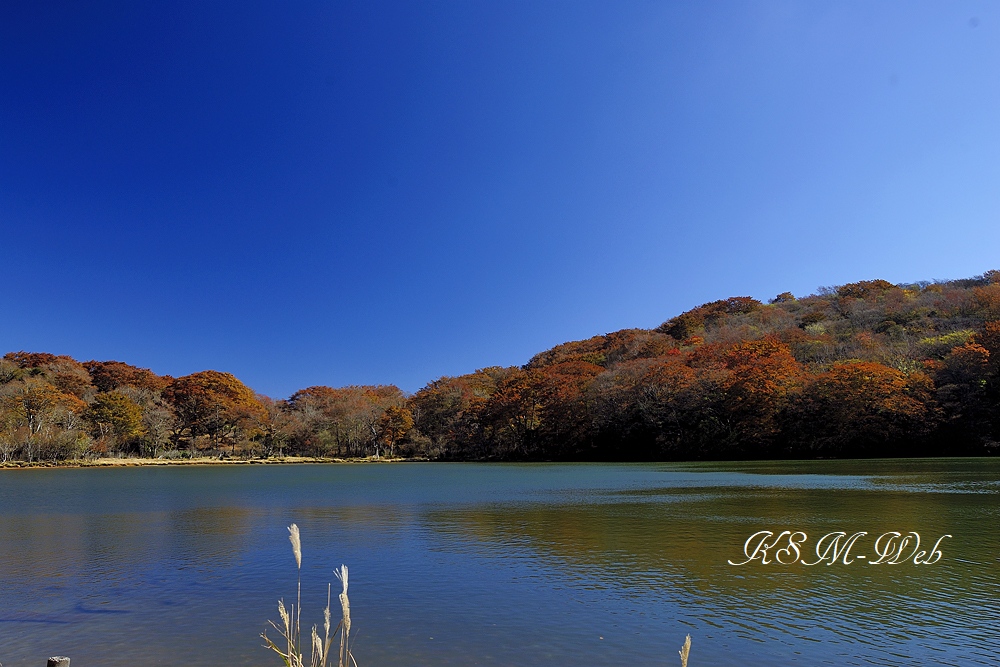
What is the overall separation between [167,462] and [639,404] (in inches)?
1710

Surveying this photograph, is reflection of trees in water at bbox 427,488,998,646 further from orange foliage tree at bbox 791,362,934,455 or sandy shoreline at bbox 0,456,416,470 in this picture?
sandy shoreline at bbox 0,456,416,470

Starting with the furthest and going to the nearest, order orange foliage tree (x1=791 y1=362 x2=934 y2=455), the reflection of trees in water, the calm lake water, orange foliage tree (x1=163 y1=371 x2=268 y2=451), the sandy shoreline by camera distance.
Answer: orange foliage tree (x1=163 y1=371 x2=268 y2=451) < the sandy shoreline < orange foliage tree (x1=791 y1=362 x2=934 y2=455) < the reflection of trees in water < the calm lake water

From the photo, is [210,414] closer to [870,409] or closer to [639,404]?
[639,404]

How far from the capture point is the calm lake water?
663 cm

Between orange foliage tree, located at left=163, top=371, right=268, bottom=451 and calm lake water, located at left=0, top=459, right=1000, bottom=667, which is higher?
orange foliage tree, located at left=163, top=371, right=268, bottom=451

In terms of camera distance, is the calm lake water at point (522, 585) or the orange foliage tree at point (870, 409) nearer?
the calm lake water at point (522, 585)

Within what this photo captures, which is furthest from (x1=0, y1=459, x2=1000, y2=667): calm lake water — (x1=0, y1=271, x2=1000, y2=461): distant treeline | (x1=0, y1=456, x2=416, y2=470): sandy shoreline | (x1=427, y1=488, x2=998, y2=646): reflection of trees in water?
(x1=0, y1=456, x2=416, y2=470): sandy shoreline

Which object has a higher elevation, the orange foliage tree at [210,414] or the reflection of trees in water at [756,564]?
the orange foliage tree at [210,414]

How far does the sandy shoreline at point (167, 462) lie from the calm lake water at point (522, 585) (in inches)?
1586

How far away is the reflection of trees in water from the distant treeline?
31.7m

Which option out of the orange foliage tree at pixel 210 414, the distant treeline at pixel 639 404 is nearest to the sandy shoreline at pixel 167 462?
the distant treeline at pixel 639 404

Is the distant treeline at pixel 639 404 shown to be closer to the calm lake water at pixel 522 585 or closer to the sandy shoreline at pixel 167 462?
the sandy shoreline at pixel 167 462

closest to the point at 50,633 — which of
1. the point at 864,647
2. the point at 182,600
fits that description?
the point at 182,600

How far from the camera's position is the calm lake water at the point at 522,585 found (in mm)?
6629
